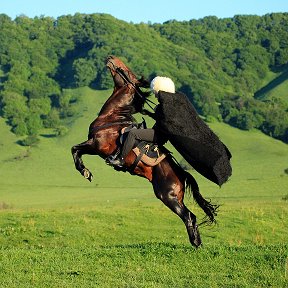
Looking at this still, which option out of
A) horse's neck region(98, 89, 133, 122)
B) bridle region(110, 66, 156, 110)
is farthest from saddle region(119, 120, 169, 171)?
bridle region(110, 66, 156, 110)

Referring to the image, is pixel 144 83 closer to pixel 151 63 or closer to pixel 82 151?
pixel 82 151

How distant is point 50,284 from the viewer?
8.74 metres

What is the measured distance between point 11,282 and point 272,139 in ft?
352

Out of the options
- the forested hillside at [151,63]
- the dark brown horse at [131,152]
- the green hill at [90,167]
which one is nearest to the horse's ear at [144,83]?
the dark brown horse at [131,152]

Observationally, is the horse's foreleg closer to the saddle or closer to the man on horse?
the man on horse

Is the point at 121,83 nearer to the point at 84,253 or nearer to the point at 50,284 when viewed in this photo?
the point at 84,253

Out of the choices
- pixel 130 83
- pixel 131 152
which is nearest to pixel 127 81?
pixel 130 83

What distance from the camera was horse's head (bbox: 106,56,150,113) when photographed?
1154 centimetres

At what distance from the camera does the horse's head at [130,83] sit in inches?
454

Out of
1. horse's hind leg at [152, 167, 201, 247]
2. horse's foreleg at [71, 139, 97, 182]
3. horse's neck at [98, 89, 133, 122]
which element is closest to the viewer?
horse's hind leg at [152, 167, 201, 247]

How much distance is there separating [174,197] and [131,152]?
96 centimetres

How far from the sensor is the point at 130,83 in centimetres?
1155

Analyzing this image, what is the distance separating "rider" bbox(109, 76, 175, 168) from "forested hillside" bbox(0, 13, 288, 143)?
100748mm

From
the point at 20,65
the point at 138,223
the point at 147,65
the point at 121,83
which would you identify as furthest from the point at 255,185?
the point at 20,65
